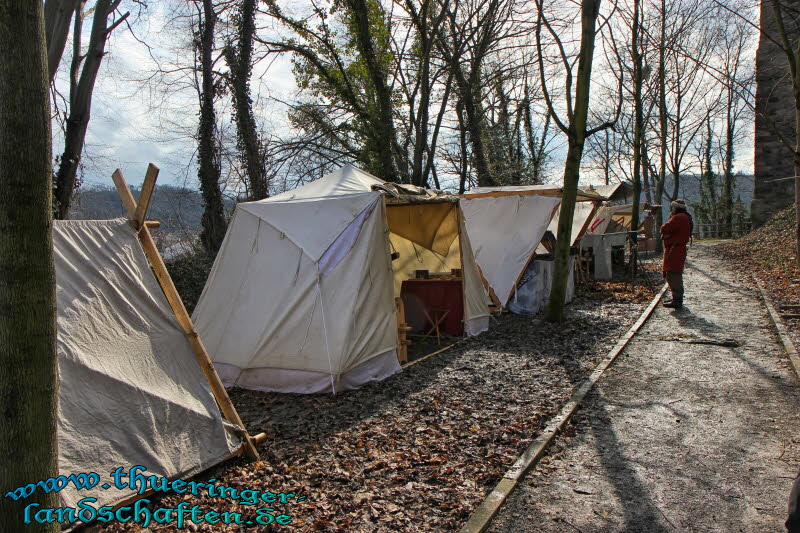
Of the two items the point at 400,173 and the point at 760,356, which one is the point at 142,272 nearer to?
the point at 760,356

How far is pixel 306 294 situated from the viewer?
6.76 metres

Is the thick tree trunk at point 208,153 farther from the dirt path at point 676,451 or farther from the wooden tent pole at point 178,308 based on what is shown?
the dirt path at point 676,451

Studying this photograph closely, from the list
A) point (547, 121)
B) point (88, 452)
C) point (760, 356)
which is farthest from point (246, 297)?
point (547, 121)

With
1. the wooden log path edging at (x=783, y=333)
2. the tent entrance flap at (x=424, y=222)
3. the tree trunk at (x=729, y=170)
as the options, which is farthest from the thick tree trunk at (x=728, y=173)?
the tent entrance flap at (x=424, y=222)

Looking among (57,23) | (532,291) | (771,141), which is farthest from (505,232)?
(771,141)

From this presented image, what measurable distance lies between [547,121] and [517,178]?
320 inches

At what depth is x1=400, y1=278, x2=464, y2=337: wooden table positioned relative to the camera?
30.6 feet

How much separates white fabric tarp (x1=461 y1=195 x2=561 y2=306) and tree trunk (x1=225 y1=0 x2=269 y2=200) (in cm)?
624

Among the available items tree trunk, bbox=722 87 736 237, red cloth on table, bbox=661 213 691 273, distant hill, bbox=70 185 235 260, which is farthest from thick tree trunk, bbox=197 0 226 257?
tree trunk, bbox=722 87 736 237

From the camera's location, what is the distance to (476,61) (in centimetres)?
1538

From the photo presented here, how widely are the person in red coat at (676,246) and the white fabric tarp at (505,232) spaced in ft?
7.26

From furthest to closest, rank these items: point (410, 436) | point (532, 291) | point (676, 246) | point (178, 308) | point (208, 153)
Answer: point (208, 153) < point (532, 291) < point (676, 246) < point (410, 436) < point (178, 308)

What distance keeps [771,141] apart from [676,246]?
1842cm

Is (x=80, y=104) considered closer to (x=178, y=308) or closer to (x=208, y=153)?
(x=208, y=153)
